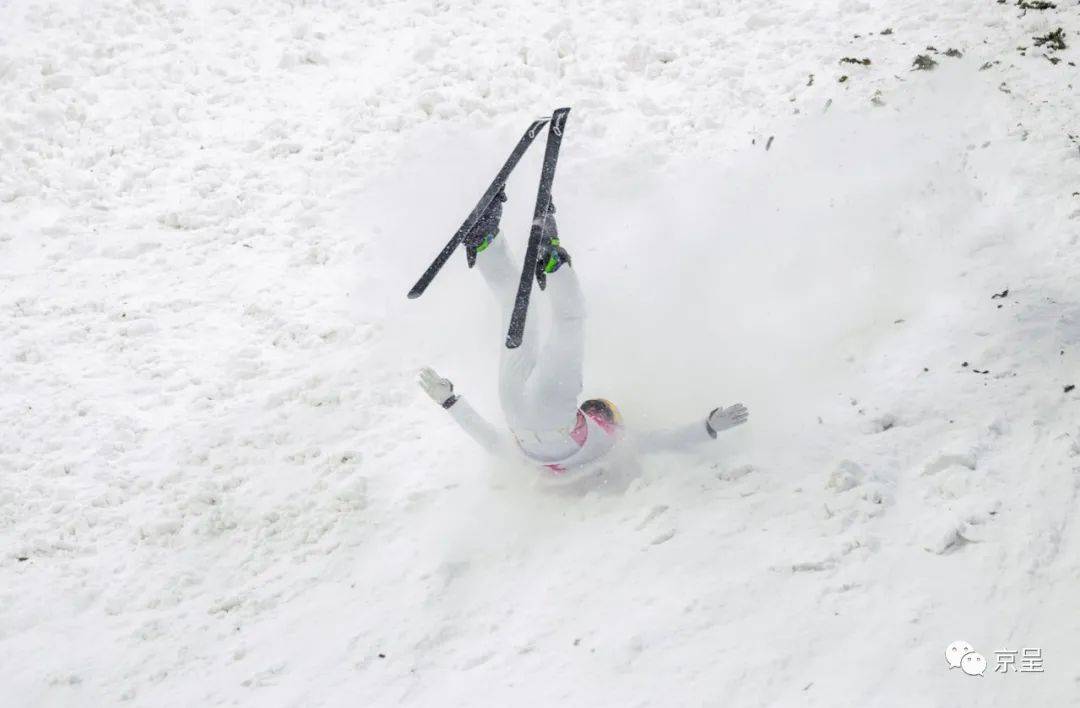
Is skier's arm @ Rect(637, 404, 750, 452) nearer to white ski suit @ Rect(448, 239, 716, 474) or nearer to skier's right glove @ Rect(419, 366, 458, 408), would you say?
white ski suit @ Rect(448, 239, 716, 474)

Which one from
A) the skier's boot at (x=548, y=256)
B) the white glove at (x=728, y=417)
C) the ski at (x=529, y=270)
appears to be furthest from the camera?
the white glove at (x=728, y=417)

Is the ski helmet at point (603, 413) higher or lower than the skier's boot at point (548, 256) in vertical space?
lower

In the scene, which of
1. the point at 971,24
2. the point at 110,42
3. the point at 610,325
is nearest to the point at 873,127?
the point at 971,24

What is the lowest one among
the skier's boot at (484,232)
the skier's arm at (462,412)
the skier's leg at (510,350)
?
the skier's arm at (462,412)

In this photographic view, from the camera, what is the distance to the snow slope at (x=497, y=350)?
182 inches

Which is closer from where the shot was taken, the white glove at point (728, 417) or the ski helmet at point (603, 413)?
the white glove at point (728, 417)

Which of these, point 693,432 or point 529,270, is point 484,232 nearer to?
point 529,270

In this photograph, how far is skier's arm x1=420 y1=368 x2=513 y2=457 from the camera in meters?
5.91

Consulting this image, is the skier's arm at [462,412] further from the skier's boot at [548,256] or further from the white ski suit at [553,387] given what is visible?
the skier's boot at [548,256]

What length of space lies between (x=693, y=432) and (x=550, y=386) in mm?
1015

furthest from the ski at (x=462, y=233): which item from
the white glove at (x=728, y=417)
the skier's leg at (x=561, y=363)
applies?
the white glove at (x=728, y=417)

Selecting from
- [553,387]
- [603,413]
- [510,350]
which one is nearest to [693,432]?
[603,413]

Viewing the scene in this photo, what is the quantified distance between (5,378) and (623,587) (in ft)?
19.2

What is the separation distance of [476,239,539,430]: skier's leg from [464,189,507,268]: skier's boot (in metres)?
0.10
